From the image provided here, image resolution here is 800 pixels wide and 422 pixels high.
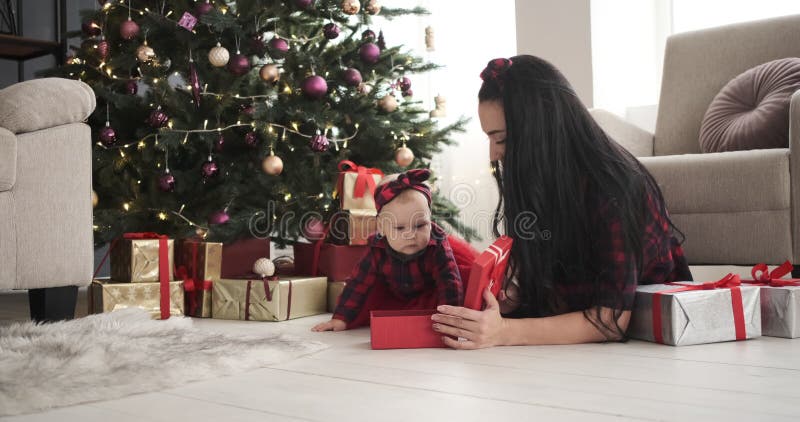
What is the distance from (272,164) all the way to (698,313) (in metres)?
1.31

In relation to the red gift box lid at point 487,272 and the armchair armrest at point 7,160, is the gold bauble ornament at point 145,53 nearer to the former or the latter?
the armchair armrest at point 7,160

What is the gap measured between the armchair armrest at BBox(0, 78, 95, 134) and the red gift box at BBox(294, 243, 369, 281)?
76 cm

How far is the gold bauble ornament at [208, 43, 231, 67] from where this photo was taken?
2.15 metres

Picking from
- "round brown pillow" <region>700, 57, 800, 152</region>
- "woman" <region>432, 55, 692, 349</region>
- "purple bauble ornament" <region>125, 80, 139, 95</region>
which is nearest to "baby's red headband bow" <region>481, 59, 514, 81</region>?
"woman" <region>432, 55, 692, 349</region>

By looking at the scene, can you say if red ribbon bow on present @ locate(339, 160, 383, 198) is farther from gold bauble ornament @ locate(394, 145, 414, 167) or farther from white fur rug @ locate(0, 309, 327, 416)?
white fur rug @ locate(0, 309, 327, 416)

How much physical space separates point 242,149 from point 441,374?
1.50 metres

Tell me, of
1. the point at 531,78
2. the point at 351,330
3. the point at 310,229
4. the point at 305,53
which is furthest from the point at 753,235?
the point at 305,53

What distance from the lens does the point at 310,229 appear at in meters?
2.16

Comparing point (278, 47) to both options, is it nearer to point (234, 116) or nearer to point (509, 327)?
point (234, 116)

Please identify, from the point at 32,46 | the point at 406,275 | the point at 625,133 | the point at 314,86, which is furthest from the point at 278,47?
the point at 32,46

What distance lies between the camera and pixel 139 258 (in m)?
1.86

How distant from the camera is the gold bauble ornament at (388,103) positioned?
2.38m

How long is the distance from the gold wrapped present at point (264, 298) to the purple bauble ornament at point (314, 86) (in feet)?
2.01

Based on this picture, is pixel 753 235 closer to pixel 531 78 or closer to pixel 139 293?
pixel 531 78
